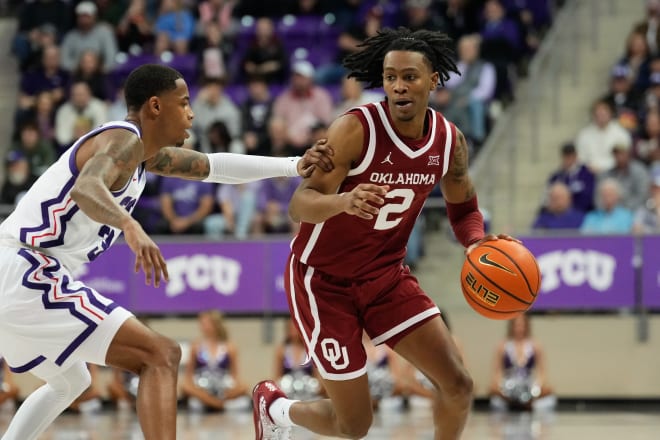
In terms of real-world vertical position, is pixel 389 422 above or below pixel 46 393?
below

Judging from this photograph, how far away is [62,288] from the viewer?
536cm

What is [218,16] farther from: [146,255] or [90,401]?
[146,255]

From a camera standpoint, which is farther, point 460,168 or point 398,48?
point 460,168

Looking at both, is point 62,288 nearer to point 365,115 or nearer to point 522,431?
point 365,115

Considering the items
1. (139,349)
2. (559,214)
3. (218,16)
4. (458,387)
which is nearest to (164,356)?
(139,349)

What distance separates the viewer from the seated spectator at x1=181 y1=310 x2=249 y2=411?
11.6 metres

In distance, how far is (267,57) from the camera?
47.2 feet

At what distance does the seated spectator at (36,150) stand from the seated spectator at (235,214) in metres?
2.34

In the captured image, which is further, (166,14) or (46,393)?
(166,14)

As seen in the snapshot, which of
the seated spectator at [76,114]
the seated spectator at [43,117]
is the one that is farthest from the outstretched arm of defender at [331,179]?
the seated spectator at [43,117]

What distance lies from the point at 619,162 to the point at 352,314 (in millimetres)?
6463

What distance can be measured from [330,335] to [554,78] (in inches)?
345

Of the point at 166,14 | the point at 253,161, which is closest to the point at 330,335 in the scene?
the point at 253,161

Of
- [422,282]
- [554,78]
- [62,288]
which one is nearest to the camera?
[62,288]
